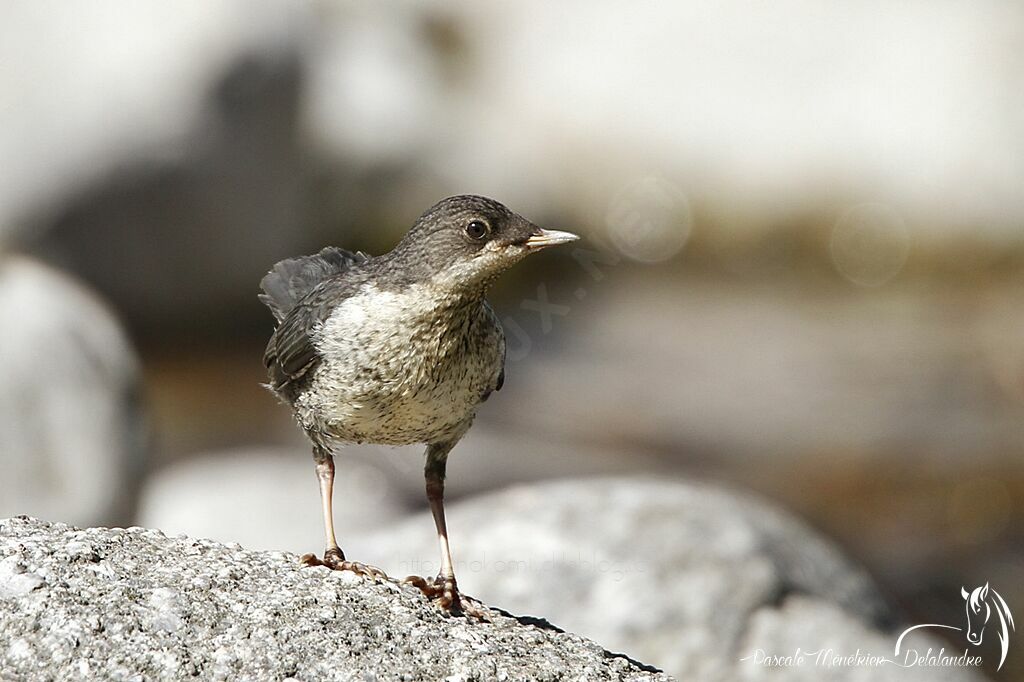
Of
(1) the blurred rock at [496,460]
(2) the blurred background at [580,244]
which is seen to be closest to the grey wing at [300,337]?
(2) the blurred background at [580,244]

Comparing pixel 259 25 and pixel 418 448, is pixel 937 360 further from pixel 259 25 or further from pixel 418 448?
pixel 259 25

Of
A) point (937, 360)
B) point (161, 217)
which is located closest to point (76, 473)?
point (161, 217)

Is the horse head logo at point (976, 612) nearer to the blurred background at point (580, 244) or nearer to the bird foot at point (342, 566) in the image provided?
the blurred background at point (580, 244)

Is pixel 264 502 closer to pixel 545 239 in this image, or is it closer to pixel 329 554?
pixel 329 554

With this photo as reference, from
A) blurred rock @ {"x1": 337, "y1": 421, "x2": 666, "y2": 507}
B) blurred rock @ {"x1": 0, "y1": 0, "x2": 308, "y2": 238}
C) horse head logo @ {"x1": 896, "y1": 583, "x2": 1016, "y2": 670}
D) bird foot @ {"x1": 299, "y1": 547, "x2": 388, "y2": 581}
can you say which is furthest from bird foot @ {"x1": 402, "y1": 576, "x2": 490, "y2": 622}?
blurred rock @ {"x1": 0, "y1": 0, "x2": 308, "y2": 238}

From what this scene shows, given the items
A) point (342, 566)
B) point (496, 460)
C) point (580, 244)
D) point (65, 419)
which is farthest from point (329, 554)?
point (580, 244)

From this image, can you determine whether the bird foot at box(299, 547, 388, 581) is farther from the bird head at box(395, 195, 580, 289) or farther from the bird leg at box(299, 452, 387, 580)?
the bird head at box(395, 195, 580, 289)
